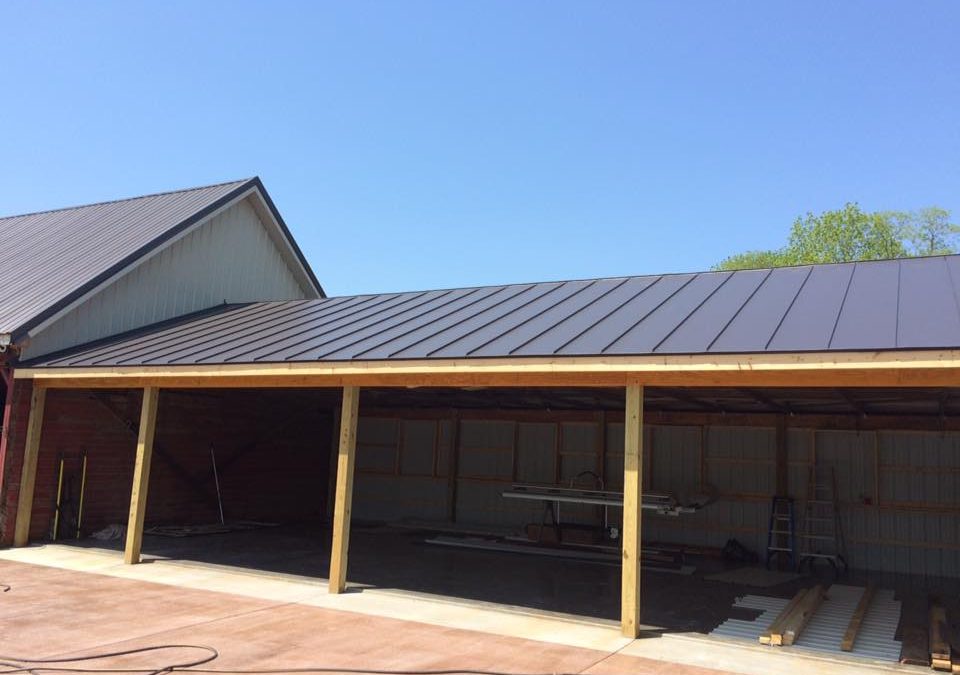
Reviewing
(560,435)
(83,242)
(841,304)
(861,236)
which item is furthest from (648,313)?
(861,236)

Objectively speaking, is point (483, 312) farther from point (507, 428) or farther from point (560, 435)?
point (507, 428)

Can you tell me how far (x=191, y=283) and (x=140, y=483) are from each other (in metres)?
6.14

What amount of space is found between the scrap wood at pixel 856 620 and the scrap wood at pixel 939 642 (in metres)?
0.73

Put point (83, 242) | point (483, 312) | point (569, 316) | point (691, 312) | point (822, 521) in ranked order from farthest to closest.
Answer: point (83, 242), point (822, 521), point (483, 312), point (569, 316), point (691, 312)

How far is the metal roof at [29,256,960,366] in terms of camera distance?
785cm

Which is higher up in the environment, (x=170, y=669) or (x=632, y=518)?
(x=632, y=518)

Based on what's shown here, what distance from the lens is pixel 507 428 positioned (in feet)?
61.2

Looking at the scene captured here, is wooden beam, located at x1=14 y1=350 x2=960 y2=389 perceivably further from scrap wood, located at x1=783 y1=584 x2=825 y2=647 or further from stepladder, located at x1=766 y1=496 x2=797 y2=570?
stepladder, located at x1=766 y1=496 x2=797 y2=570

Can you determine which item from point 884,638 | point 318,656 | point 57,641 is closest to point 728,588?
point 884,638

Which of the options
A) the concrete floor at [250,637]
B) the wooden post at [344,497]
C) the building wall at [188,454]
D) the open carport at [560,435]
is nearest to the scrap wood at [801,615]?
the open carport at [560,435]

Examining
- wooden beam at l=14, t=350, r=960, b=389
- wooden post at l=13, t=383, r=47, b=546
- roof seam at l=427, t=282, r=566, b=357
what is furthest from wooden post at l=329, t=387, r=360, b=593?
wooden post at l=13, t=383, r=47, b=546

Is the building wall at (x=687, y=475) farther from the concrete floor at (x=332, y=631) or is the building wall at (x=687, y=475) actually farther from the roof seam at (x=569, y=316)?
the concrete floor at (x=332, y=631)

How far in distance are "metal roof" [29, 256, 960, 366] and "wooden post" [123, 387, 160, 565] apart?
75 cm

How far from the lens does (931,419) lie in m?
14.1
